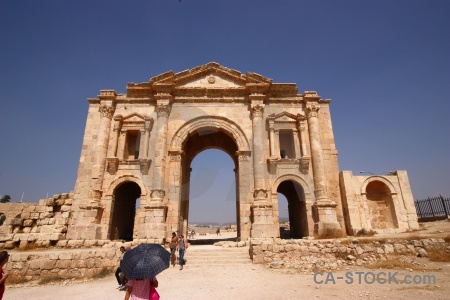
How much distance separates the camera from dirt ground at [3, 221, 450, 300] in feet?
21.1

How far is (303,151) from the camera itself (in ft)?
51.6

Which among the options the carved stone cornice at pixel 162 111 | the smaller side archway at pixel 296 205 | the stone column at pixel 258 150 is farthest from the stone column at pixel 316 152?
the carved stone cornice at pixel 162 111

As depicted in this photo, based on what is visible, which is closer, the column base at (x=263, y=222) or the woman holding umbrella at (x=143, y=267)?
the woman holding umbrella at (x=143, y=267)

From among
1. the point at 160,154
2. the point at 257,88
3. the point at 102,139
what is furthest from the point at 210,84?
the point at 102,139

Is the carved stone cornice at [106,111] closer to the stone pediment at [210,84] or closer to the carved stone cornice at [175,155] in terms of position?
the stone pediment at [210,84]

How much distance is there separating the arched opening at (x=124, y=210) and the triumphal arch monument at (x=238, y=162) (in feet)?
0.23

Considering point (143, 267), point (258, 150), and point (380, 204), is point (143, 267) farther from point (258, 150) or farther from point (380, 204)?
point (380, 204)

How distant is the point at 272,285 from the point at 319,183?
341 inches

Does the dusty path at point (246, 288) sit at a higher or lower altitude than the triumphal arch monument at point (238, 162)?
lower

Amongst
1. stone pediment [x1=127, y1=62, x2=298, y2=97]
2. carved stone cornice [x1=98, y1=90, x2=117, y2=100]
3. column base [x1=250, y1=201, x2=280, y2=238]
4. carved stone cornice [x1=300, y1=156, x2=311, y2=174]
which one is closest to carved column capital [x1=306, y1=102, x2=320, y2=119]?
stone pediment [x1=127, y1=62, x2=298, y2=97]

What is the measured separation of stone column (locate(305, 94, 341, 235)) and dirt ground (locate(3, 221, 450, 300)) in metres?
4.67

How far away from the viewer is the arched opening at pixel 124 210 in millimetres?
15344

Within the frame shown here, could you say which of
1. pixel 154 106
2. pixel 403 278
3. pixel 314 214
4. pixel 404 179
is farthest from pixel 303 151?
pixel 154 106

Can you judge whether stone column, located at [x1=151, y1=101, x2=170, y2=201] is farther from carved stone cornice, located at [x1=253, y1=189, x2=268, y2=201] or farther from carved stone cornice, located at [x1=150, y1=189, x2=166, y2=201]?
carved stone cornice, located at [x1=253, y1=189, x2=268, y2=201]
